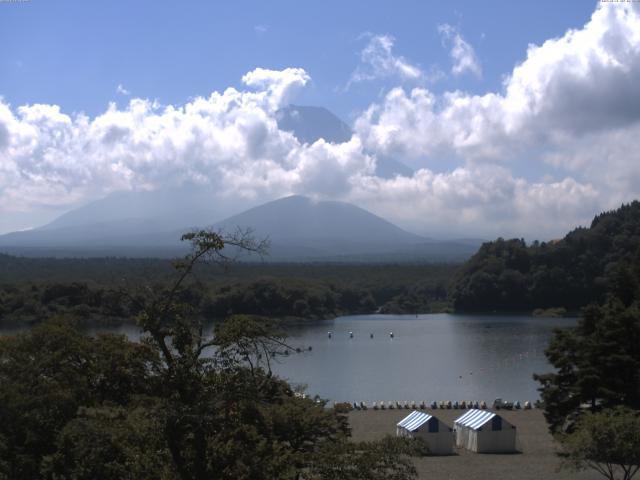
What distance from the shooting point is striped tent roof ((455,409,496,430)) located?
14.8m

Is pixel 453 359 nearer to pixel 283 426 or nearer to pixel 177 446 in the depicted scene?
pixel 283 426

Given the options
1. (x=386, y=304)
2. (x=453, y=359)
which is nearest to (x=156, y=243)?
(x=386, y=304)

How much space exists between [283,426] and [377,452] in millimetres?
1842

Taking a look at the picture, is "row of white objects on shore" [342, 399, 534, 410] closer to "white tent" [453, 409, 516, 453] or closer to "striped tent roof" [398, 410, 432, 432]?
"striped tent roof" [398, 410, 432, 432]

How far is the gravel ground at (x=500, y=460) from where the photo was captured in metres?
12.7

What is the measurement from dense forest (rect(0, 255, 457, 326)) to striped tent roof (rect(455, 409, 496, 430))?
12526mm

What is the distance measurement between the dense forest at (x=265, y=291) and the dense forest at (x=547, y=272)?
10.2ft

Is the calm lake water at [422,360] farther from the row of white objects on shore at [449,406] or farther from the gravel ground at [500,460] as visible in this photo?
the gravel ground at [500,460]

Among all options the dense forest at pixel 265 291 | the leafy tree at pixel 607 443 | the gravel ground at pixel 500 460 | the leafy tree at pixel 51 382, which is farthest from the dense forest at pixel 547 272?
the leafy tree at pixel 51 382

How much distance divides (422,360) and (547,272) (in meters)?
25.6

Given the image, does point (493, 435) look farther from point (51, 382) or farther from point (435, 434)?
point (51, 382)

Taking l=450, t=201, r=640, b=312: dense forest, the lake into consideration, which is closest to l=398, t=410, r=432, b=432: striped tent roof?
the lake

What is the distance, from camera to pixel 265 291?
4900 centimetres

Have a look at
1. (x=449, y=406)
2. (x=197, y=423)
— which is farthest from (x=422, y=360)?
(x=197, y=423)
